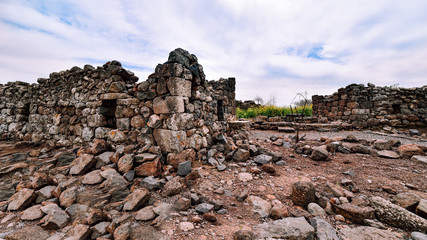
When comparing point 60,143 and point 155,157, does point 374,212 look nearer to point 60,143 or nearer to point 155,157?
point 155,157

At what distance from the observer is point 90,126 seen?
387 centimetres

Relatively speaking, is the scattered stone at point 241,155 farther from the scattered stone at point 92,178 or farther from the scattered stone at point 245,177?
the scattered stone at point 92,178

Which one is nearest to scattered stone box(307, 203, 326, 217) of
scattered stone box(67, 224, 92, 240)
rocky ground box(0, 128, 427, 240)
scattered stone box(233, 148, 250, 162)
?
rocky ground box(0, 128, 427, 240)

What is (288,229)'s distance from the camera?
68.5 inches

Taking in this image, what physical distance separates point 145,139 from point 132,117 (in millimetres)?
580

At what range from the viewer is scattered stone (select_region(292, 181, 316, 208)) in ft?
7.22

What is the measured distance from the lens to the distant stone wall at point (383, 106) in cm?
757

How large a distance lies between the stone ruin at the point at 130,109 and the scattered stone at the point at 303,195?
6.22 ft

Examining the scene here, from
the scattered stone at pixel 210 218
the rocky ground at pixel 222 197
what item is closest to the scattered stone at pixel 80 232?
the rocky ground at pixel 222 197

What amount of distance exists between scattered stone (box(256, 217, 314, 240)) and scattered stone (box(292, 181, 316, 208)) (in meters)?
0.33

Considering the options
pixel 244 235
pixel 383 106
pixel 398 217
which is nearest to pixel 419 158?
pixel 398 217

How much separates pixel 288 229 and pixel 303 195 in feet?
2.08

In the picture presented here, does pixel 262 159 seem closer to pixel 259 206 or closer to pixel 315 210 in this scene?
pixel 259 206

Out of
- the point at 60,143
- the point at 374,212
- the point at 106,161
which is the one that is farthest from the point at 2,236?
the point at 374,212
